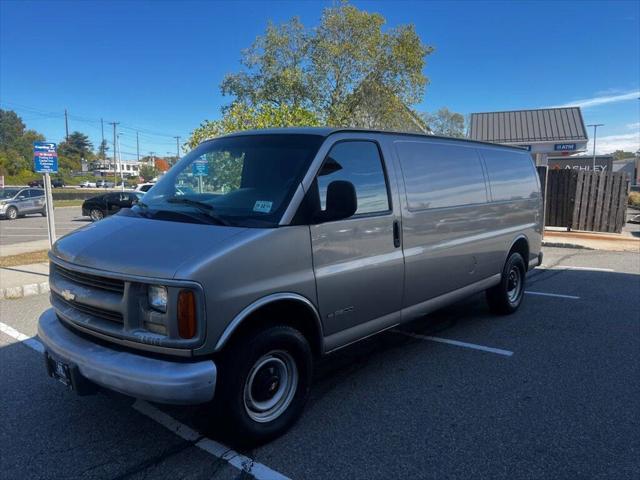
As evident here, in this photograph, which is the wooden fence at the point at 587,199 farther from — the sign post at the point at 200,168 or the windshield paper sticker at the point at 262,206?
the windshield paper sticker at the point at 262,206

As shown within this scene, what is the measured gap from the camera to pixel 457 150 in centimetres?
523

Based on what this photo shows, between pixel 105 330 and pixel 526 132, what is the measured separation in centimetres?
3146

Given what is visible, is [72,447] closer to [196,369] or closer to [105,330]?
[105,330]

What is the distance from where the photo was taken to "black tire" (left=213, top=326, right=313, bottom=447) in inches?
116

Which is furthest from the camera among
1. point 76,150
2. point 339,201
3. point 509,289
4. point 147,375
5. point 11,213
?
point 76,150

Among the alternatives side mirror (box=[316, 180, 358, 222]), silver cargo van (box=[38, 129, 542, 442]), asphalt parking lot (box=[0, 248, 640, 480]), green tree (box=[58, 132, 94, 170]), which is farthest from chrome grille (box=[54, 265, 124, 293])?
green tree (box=[58, 132, 94, 170])

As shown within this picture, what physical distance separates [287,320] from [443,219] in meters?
2.12

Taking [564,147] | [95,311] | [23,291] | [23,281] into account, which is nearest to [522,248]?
[95,311]

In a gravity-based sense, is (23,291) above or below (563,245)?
below

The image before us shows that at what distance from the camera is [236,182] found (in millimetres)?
3705

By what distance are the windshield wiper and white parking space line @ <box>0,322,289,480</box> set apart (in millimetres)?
1482

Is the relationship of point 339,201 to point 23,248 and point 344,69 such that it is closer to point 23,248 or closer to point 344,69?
point 23,248

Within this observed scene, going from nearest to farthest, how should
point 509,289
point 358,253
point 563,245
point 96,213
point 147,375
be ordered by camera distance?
point 147,375, point 358,253, point 509,289, point 563,245, point 96,213

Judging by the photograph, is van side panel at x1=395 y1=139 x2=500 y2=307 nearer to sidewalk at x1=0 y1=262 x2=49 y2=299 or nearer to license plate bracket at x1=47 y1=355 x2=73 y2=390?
license plate bracket at x1=47 y1=355 x2=73 y2=390
